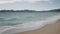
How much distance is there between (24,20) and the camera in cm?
72

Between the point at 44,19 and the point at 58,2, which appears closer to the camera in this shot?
the point at 44,19

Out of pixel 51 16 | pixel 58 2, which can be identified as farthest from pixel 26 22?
pixel 58 2

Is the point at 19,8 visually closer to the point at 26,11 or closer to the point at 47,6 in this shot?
the point at 26,11

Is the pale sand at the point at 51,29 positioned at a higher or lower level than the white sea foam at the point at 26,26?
lower

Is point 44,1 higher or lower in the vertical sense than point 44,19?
higher

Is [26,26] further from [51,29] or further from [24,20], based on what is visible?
[51,29]

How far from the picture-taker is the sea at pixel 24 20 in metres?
0.66

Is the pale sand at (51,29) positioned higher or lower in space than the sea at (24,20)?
lower

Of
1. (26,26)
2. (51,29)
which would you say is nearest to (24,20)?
(26,26)

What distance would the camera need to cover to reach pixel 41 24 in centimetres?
69

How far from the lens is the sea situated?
656 millimetres

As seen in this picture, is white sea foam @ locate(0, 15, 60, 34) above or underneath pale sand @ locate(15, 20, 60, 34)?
above

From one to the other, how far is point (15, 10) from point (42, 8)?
225 millimetres

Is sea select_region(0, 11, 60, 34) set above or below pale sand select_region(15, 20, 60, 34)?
above
